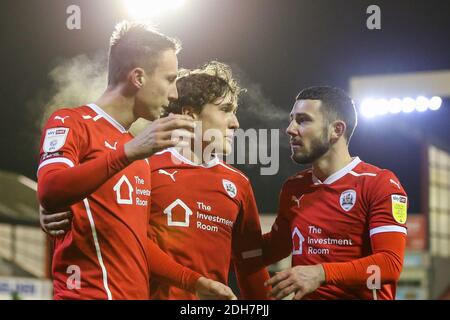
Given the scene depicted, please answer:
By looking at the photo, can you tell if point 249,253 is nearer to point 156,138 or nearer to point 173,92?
point 173,92

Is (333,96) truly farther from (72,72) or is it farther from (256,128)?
(72,72)

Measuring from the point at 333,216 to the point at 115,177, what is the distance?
0.77m

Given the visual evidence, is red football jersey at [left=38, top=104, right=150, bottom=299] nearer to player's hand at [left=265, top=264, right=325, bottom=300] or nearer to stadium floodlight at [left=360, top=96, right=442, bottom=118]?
player's hand at [left=265, top=264, right=325, bottom=300]

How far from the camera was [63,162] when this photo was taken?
1.80 meters

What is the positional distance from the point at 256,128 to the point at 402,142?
843 mm

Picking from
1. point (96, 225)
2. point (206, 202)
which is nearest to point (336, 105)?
point (206, 202)

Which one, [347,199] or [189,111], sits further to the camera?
[189,111]

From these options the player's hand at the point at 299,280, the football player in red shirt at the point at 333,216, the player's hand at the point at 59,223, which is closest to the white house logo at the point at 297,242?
the football player in red shirt at the point at 333,216

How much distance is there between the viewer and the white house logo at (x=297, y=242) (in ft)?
7.30

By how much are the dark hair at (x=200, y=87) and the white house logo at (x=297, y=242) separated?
1.84ft

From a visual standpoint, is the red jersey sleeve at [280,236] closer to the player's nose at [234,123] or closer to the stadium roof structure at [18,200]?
the player's nose at [234,123]

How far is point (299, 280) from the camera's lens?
6.73 feet

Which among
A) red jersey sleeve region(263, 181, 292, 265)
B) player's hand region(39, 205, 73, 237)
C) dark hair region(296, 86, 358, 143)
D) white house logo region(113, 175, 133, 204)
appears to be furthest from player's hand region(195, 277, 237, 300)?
dark hair region(296, 86, 358, 143)

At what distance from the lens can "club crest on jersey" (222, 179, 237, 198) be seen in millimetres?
2256
